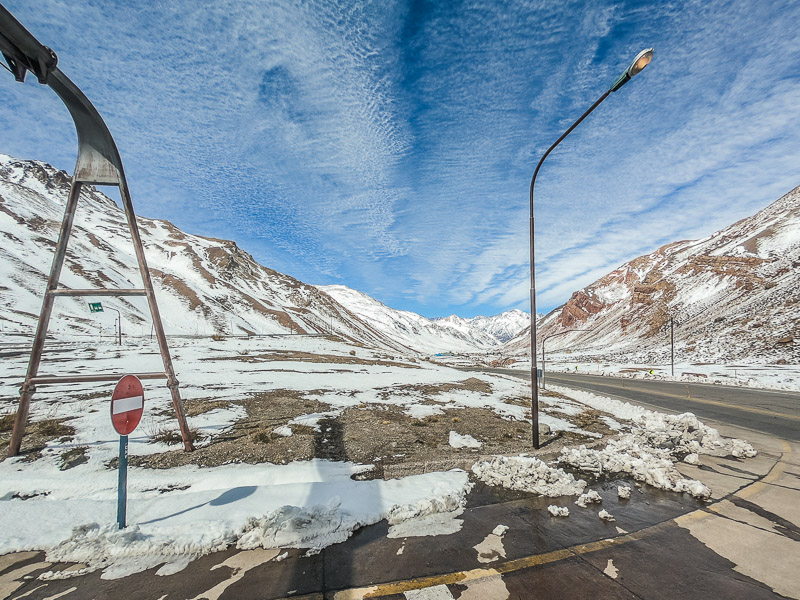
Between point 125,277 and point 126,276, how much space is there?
164cm

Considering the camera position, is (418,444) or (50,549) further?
(418,444)

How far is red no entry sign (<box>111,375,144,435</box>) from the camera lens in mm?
4477

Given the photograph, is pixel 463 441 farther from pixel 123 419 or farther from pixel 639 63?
pixel 639 63

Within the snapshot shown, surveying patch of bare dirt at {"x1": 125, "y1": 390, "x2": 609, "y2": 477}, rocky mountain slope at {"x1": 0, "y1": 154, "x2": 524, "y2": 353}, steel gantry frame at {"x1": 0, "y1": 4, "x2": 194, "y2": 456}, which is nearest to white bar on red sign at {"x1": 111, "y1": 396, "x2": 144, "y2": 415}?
steel gantry frame at {"x1": 0, "y1": 4, "x2": 194, "y2": 456}

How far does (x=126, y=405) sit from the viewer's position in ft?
15.5

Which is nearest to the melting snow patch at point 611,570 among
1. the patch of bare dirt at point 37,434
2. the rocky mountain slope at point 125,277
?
the patch of bare dirt at point 37,434

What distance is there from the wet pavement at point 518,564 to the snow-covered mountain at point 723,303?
188 ft

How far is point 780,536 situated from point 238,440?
10102mm

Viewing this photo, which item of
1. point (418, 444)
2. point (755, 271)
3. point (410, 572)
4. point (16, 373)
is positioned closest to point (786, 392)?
point (418, 444)

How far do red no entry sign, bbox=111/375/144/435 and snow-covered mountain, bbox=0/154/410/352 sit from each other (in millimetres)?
82116

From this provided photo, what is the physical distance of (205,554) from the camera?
4.26 meters

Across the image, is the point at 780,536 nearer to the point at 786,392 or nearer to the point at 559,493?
the point at 559,493

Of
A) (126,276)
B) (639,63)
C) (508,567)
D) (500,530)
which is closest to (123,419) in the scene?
(508,567)

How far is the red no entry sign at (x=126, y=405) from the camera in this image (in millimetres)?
4477
